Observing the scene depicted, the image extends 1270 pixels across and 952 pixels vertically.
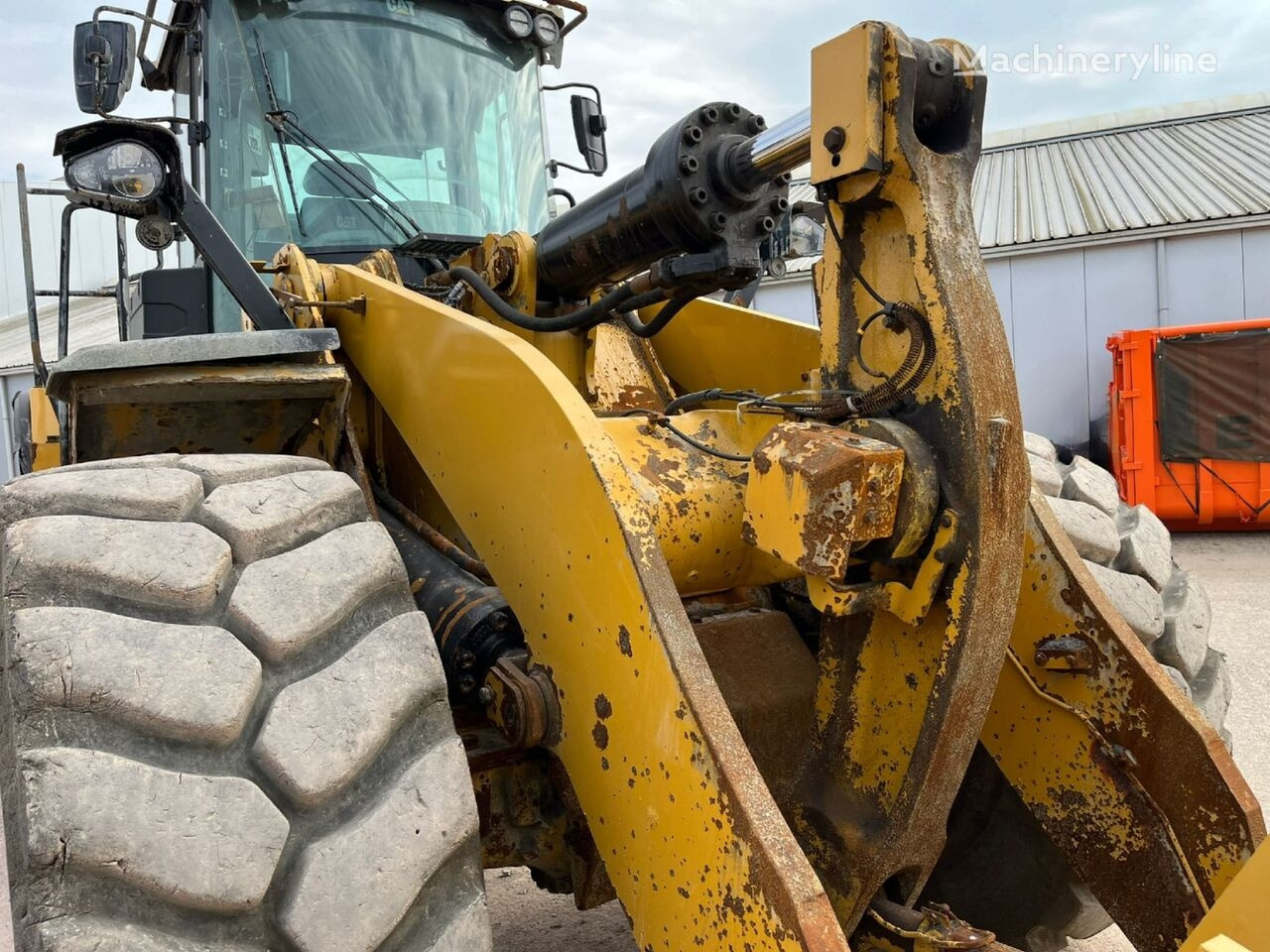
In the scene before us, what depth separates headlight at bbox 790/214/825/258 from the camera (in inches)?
125

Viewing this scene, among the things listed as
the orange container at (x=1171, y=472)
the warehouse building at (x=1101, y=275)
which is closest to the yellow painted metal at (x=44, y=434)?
the orange container at (x=1171, y=472)

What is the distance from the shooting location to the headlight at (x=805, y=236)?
3.18m

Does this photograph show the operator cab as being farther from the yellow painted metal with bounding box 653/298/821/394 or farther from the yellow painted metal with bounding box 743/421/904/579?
the yellow painted metal with bounding box 743/421/904/579

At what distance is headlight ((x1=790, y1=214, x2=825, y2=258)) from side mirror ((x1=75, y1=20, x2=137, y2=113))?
2.15m

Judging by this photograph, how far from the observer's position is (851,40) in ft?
5.74

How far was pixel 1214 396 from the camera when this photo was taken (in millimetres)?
9570

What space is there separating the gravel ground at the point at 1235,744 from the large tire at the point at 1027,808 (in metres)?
0.69

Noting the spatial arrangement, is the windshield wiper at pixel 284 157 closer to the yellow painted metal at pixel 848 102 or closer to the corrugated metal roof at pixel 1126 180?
the yellow painted metal at pixel 848 102

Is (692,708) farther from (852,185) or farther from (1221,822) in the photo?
(1221,822)

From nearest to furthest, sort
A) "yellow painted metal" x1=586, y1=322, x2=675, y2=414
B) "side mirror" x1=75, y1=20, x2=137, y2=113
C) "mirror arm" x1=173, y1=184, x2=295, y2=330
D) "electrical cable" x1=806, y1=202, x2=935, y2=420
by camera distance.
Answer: "electrical cable" x1=806, y1=202, x2=935, y2=420 < "mirror arm" x1=173, y1=184, x2=295, y2=330 < "yellow painted metal" x1=586, y1=322, x2=675, y2=414 < "side mirror" x1=75, y1=20, x2=137, y2=113

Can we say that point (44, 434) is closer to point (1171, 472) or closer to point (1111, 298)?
point (1171, 472)

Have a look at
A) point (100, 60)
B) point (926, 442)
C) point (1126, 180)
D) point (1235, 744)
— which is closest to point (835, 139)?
point (926, 442)

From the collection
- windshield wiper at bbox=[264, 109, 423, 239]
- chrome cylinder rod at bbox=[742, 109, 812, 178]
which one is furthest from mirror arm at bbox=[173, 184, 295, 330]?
chrome cylinder rod at bbox=[742, 109, 812, 178]

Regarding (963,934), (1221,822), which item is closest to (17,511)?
(963,934)
